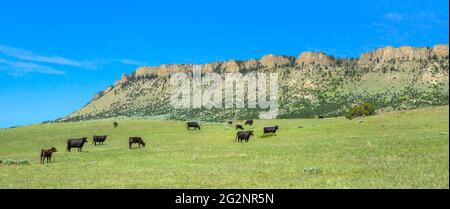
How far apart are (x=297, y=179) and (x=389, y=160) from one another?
6.96 m

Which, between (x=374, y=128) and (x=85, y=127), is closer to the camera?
(x=374, y=128)

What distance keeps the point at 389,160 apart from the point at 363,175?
5116 mm

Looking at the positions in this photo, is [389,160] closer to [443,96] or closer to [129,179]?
[129,179]

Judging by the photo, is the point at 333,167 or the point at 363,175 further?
the point at 333,167
